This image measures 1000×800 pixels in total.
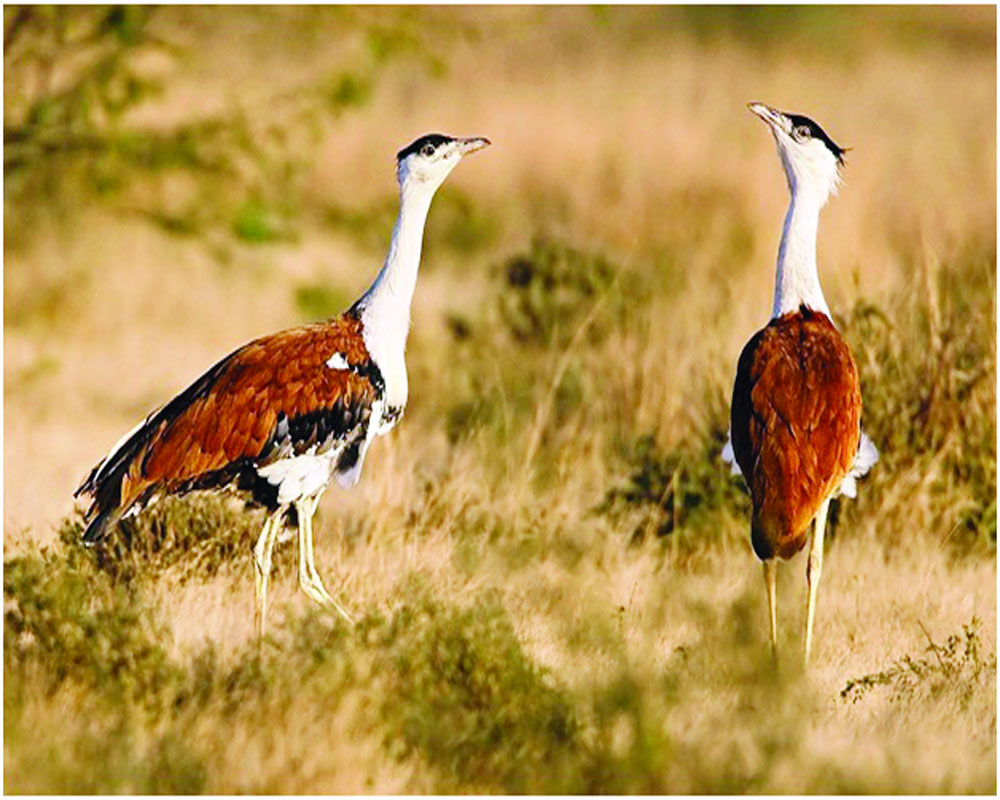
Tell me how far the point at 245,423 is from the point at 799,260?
202 centimetres

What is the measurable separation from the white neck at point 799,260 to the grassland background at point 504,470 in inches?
41.8

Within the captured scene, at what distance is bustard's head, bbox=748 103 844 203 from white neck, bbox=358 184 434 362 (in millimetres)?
1275

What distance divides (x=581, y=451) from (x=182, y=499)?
7.74 feet

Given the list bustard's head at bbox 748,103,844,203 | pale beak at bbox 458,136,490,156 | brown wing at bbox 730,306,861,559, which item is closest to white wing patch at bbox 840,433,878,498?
brown wing at bbox 730,306,861,559

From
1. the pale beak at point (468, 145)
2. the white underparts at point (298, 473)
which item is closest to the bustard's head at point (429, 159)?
the pale beak at point (468, 145)

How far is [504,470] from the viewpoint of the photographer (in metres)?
9.04

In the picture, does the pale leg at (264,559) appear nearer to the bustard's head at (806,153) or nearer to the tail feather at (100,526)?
the tail feather at (100,526)

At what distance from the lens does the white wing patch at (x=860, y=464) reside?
715cm

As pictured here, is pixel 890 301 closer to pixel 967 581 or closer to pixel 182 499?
pixel 967 581

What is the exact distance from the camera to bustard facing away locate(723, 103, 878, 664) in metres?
6.75

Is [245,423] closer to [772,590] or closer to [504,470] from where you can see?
[772,590]

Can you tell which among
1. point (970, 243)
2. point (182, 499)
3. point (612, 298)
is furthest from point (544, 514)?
point (970, 243)

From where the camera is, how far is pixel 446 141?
23.6 feet

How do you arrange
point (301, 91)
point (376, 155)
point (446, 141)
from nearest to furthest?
1. point (446, 141)
2. point (301, 91)
3. point (376, 155)
